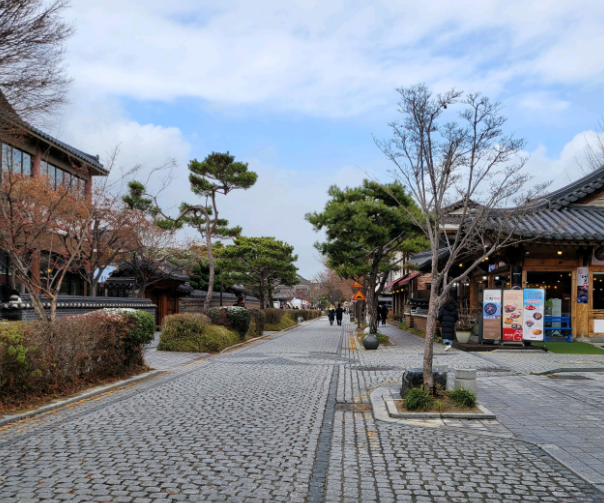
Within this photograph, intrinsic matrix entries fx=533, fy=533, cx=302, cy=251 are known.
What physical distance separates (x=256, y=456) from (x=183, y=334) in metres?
12.7

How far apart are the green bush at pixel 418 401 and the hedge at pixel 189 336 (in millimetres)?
10682

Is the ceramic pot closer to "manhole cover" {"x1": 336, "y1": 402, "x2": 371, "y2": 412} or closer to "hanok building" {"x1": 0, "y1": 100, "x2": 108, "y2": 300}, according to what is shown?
"manhole cover" {"x1": 336, "y1": 402, "x2": 371, "y2": 412}

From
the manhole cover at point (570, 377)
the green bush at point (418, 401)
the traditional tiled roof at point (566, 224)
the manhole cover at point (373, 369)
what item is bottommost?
the manhole cover at point (373, 369)

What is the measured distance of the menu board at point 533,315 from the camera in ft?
57.6

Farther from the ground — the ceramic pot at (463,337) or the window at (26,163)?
the window at (26,163)

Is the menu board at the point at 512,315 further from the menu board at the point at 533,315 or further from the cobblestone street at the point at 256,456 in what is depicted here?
the cobblestone street at the point at 256,456

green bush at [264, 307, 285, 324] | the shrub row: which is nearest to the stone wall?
the shrub row

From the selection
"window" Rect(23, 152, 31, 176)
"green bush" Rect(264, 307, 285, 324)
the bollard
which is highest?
"window" Rect(23, 152, 31, 176)

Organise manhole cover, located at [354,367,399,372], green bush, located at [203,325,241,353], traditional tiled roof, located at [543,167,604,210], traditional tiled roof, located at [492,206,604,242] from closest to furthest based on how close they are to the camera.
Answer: manhole cover, located at [354,367,399,372] < traditional tiled roof, located at [492,206,604,242] < green bush, located at [203,325,241,353] < traditional tiled roof, located at [543,167,604,210]

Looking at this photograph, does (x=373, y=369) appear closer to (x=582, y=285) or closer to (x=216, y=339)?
(x=216, y=339)

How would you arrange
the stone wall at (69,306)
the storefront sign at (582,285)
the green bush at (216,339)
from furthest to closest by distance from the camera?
the storefront sign at (582,285)
the green bush at (216,339)
the stone wall at (69,306)

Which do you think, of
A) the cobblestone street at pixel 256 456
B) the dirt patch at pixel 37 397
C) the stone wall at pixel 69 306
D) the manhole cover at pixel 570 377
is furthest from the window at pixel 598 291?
the stone wall at pixel 69 306

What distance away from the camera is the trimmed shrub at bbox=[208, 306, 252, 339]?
20.9 metres

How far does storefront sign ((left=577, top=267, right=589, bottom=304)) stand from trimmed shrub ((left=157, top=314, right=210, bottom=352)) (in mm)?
13418
